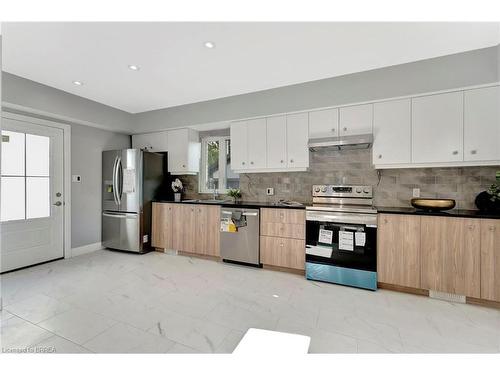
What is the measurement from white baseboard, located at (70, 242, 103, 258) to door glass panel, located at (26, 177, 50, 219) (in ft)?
2.30

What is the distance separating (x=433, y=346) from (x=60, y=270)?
4.04 m

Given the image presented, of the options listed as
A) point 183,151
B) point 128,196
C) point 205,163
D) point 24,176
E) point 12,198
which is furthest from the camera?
point 205,163

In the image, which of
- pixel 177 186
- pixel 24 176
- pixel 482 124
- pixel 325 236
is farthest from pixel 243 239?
pixel 24 176

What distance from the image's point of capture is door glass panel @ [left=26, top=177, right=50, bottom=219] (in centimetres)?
315

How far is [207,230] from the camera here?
11.5 feet

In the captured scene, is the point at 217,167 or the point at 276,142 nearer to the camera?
the point at 276,142

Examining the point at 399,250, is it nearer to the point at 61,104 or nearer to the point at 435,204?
the point at 435,204

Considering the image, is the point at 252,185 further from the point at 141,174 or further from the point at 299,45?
the point at 299,45

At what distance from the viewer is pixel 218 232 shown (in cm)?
341

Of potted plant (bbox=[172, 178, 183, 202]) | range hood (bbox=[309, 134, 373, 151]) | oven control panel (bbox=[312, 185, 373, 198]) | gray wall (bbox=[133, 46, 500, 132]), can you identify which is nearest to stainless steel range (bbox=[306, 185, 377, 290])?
oven control panel (bbox=[312, 185, 373, 198])

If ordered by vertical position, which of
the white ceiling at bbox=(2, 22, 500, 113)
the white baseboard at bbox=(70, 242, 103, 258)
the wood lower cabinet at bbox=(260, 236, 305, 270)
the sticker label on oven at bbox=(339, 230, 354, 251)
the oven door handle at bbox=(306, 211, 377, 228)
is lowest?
the white baseboard at bbox=(70, 242, 103, 258)

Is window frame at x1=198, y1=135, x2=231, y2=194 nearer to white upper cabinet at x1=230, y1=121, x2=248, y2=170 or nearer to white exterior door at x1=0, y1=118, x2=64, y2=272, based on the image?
white upper cabinet at x1=230, y1=121, x2=248, y2=170

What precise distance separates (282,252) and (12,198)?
11.7 feet
